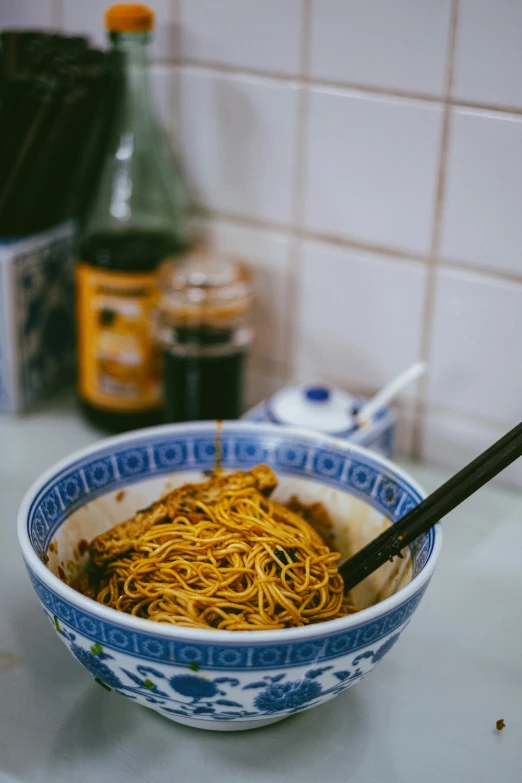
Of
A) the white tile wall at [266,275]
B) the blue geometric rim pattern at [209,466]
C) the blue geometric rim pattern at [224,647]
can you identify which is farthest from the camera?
the white tile wall at [266,275]

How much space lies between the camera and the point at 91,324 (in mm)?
973

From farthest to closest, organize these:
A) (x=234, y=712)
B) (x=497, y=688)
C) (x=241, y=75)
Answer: (x=241, y=75)
(x=497, y=688)
(x=234, y=712)

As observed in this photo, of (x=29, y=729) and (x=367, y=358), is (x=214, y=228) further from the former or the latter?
(x=29, y=729)

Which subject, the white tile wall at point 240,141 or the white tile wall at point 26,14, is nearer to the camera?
the white tile wall at point 240,141

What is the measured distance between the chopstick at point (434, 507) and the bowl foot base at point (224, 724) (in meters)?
0.11

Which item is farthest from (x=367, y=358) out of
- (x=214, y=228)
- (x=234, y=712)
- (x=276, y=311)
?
(x=234, y=712)

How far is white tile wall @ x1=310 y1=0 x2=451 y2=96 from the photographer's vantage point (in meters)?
0.81

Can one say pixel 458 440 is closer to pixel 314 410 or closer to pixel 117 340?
pixel 314 410

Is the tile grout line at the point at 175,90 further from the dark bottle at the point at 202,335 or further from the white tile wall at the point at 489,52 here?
the white tile wall at the point at 489,52

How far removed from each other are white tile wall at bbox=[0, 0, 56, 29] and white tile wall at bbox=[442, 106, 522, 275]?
0.52 m

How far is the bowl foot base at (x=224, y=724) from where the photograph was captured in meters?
0.60

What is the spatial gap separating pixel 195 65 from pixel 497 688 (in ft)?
2.24

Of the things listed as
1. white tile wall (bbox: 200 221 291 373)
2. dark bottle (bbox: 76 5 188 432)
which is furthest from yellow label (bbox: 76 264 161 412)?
white tile wall (bbox: 200 221 291 373)

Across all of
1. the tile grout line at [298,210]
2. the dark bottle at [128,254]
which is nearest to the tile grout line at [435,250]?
the tile grout line at [298,210]
